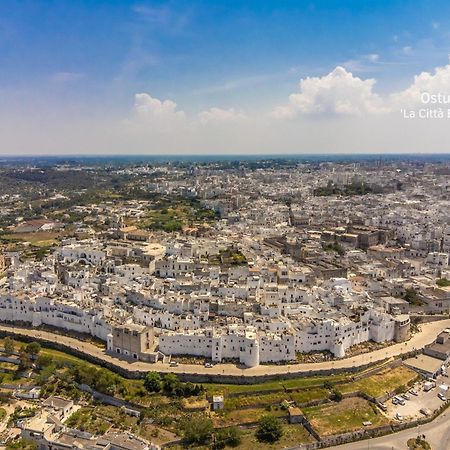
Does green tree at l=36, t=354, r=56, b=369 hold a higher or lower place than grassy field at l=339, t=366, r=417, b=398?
higher

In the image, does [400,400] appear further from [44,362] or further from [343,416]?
[44,362]

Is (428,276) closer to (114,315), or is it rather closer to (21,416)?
(114,315)

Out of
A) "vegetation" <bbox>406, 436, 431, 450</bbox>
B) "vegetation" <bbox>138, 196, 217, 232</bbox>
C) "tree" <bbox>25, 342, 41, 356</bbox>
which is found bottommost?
"vegetation" <bbox>406, 436, 431, 450</bbox>

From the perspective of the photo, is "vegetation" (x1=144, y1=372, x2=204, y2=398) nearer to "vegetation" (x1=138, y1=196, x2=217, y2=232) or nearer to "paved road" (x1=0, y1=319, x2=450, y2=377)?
"paved road" (x1=0, y1=319, x2=450, y2=377)

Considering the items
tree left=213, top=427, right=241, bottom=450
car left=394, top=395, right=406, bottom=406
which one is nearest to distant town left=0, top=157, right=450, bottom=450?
tree left=213, top=427, right=241, bottom=450

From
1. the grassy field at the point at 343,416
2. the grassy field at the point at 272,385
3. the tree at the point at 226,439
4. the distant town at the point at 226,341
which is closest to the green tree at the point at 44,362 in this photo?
the distant town at the point at 226,341

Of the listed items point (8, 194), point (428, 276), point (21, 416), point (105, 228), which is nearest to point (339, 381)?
point (21, 416)

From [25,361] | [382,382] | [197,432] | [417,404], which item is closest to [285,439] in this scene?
[197,432]
